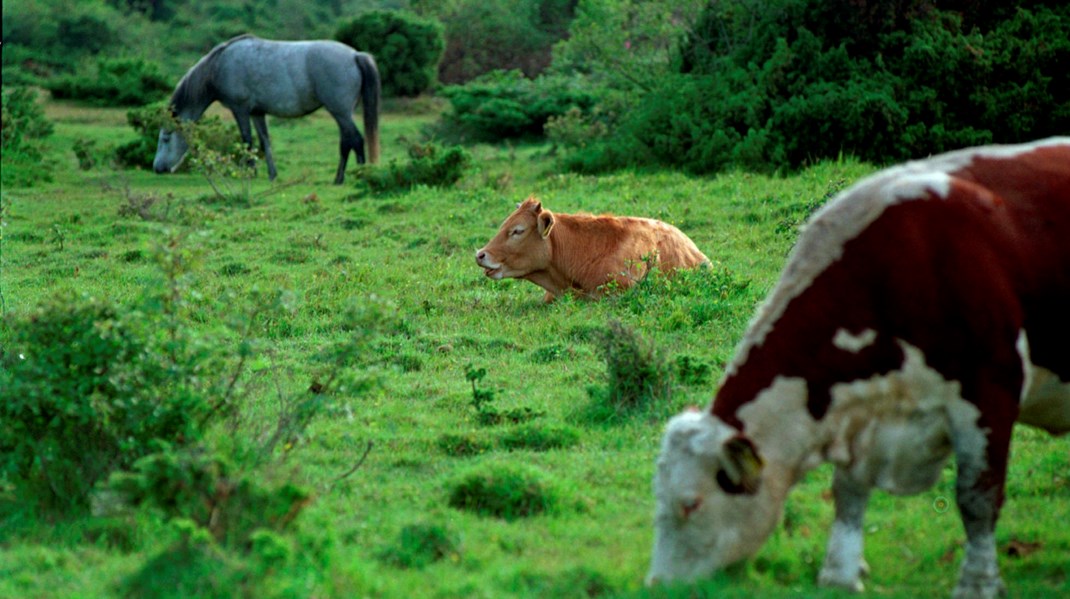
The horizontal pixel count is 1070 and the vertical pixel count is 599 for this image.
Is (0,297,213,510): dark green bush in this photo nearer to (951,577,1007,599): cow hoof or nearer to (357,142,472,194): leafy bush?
(951,577,1007,599): cow hoof

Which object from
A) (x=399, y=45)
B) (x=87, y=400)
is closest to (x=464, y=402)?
(x=87, y=400)

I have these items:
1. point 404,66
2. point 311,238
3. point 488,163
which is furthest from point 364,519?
point 404,66

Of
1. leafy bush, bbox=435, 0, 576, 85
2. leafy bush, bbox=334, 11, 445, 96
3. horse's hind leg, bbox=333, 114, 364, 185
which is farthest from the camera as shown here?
leafy bush, bbox=435, 0, 576, 85

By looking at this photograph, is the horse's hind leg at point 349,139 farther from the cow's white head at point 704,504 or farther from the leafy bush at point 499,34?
the leafy bush at point 499,34

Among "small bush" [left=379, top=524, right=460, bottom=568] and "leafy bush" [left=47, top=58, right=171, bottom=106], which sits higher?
"small bush" [left=379, top=524, right=460, bottom=568]

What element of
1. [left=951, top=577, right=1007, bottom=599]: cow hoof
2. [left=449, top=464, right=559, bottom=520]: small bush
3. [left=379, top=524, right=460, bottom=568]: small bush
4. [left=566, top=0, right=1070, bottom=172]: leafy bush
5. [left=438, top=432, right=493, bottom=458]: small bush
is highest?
[left=951, top=577, right=1007, bottom=599]: cow hoof

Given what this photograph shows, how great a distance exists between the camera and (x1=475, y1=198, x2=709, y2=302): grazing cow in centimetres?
1027

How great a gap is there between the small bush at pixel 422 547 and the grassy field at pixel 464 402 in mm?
16

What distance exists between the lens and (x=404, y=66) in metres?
31.8

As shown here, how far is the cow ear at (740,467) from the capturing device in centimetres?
439

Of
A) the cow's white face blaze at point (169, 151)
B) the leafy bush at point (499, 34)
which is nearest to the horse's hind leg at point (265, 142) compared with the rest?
the cow's white face blaze at point (169, 151)

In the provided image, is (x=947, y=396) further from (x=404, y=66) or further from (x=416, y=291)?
(x=404, y=66)

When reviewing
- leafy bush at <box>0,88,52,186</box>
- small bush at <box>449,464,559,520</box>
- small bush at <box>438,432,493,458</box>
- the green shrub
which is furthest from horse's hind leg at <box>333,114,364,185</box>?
small bush at <box>449,464,559,520</box>

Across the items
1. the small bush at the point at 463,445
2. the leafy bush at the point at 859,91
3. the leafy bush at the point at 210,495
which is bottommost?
the leafy bush at the point at 859,91
